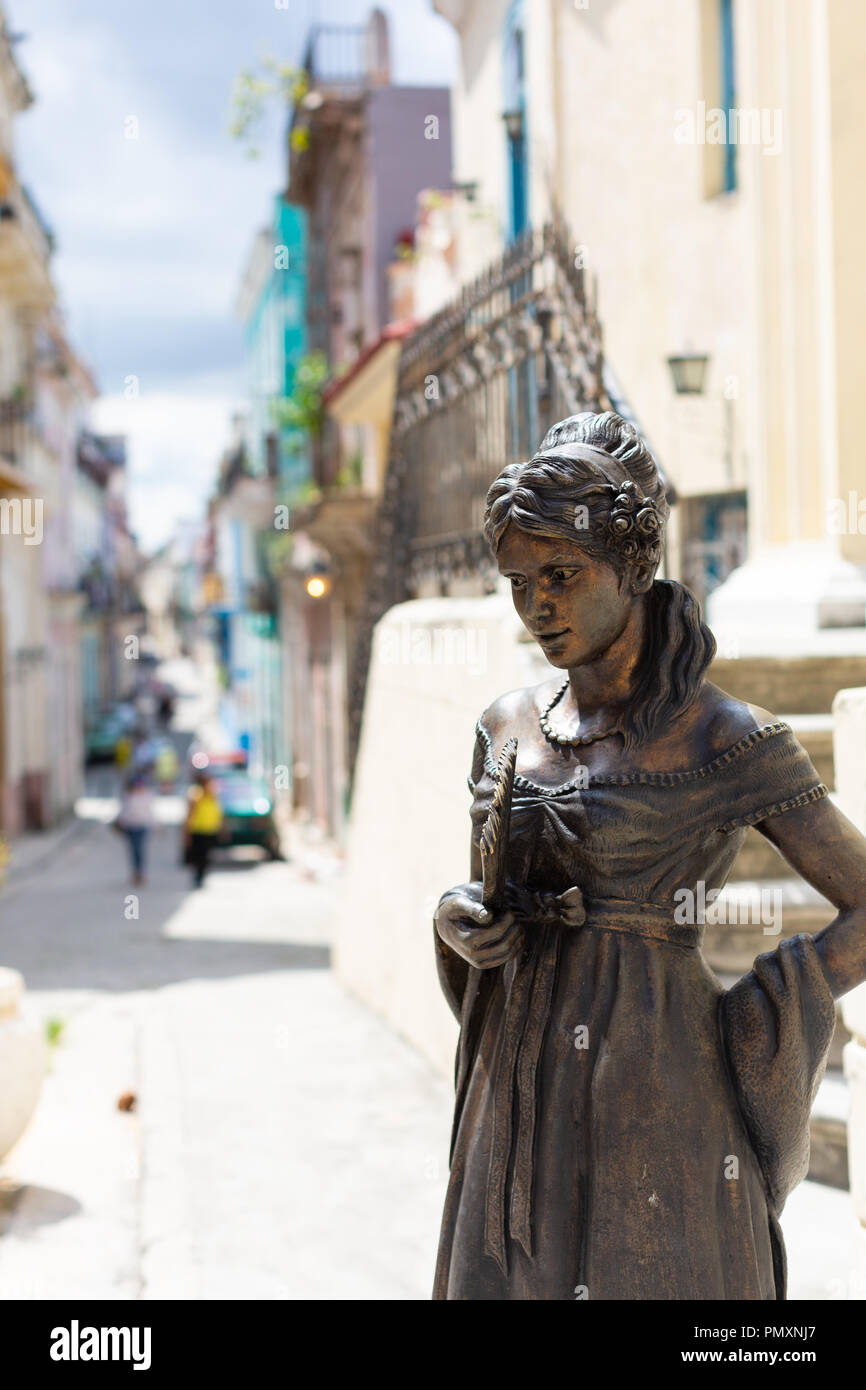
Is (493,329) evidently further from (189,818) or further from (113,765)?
(113,765)

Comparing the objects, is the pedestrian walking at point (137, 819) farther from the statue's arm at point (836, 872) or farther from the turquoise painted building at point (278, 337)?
the statue's arm at point (836, 872)

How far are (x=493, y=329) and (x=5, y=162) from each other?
16902 mm

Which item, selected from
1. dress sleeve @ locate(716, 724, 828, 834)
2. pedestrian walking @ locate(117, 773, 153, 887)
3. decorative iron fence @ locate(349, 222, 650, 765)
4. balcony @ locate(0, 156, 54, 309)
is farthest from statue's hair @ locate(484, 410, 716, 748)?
balcony @ locate(0, 156, 54, 309)

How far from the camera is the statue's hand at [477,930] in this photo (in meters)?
2.44

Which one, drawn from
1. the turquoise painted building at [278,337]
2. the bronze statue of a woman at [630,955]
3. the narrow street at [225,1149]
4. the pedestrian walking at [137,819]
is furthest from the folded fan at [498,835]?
the turquoise painted building at [278,337]

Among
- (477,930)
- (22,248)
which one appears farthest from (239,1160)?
(22,248)

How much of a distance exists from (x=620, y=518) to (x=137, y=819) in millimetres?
16084

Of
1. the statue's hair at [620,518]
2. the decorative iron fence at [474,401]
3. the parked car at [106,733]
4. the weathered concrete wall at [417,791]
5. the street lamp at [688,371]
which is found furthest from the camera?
the parked car at [106,733]

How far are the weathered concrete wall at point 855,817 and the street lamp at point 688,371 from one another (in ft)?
21.3

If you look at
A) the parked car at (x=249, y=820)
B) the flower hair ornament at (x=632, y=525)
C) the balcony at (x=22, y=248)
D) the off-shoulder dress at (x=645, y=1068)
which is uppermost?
the balcony at (x=22, y=248)

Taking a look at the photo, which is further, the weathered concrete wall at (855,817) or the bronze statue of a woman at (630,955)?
the weathered concrete wall at (855,817)

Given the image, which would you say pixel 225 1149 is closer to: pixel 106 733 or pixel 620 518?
pixel 620 518
